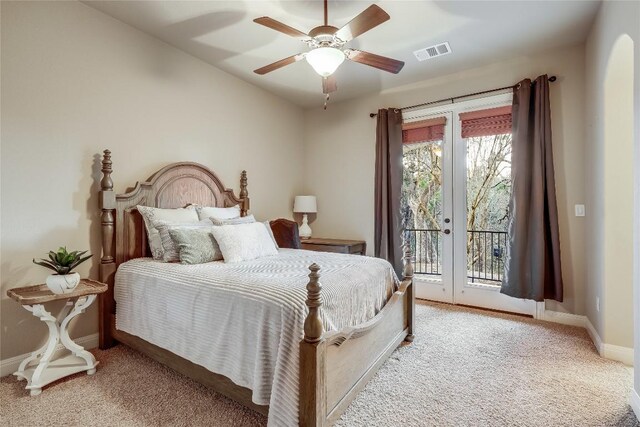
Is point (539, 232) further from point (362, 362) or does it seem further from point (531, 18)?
point (362, 362)

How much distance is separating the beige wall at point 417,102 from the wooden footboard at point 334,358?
6.94 feet

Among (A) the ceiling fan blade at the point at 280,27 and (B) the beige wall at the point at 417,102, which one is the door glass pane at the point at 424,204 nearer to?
(B) the beige wall at the point at 417,102

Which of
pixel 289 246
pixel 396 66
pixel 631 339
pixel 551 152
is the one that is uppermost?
pixel 396 66

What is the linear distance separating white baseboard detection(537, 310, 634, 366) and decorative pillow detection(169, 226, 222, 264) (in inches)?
122

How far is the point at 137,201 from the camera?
2820 mm

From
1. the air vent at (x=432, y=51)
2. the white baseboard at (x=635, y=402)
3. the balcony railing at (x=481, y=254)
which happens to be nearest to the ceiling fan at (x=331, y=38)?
the air vent at (x=432, y=51)

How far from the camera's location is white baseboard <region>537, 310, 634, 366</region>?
2332 millimetres

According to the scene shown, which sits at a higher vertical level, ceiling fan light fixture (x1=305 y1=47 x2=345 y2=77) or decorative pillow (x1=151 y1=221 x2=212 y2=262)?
ceiling fan light fixture (x1=305 y1=47 x2=345 y2=77)

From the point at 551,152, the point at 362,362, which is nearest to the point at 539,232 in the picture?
the point at 551,152

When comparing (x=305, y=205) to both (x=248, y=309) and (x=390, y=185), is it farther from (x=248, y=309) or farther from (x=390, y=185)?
(x=248, y=309)

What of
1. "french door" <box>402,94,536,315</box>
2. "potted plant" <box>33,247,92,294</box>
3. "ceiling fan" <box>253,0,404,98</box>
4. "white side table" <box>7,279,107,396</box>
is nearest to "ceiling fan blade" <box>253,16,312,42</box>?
"ceiling fan" <box>253,0,404,98</box>

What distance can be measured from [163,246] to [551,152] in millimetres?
3704

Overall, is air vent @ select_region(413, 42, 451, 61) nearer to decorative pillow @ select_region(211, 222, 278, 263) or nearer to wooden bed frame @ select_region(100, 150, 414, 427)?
wooden bed frame @ select_region(100, 150, 414, 427)

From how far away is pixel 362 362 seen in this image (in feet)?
6.23
